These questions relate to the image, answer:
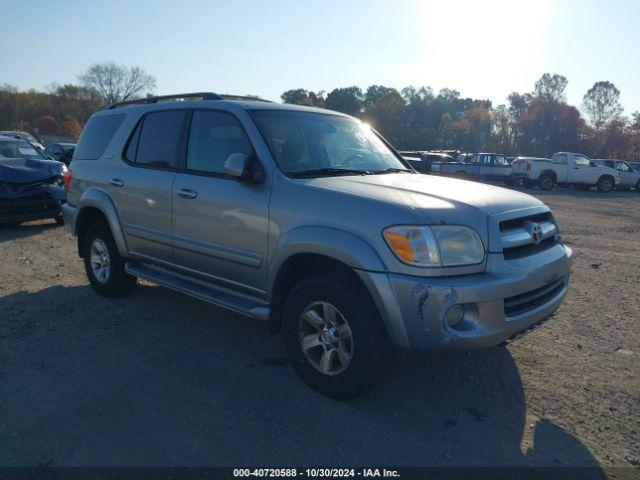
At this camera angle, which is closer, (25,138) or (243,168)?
(243,168)

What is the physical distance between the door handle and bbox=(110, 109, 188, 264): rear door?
169mm

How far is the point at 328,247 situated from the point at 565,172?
83.2ft

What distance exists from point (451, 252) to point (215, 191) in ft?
6.36

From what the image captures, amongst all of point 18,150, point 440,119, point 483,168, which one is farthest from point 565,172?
point 440,119

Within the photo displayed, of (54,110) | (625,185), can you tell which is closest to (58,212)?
(625,185)

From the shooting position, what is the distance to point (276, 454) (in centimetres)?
279

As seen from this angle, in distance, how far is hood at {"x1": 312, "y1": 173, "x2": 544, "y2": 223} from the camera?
311 centimetres

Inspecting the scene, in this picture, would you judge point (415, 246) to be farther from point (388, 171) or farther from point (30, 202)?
point (30, 202)

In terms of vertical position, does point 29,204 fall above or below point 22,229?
above

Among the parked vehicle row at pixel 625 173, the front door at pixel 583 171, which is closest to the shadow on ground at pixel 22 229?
the front door at pixel 583 171

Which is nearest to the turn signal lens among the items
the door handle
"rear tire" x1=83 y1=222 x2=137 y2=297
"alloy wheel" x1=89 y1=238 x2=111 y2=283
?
the door handle

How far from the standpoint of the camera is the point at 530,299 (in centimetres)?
322

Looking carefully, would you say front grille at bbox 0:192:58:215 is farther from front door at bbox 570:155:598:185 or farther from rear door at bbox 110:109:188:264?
front door at bbox 570:155:598:185

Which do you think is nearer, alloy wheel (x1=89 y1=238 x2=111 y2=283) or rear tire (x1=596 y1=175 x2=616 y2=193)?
alloy wheel (x1=89 y1=238 x2=111 y2=283)
